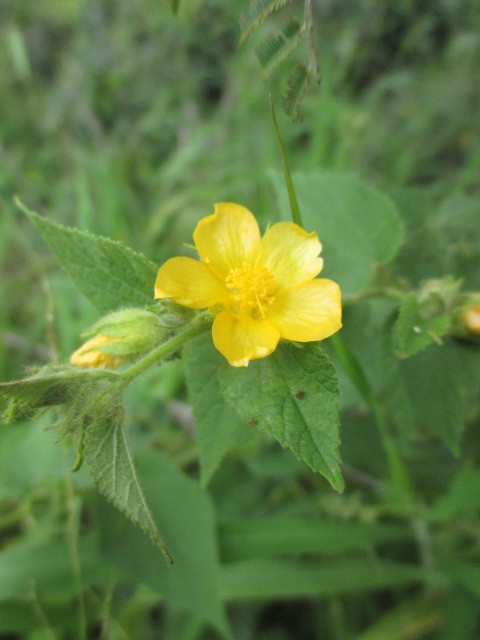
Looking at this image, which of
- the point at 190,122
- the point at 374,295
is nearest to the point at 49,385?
the point at 374,295

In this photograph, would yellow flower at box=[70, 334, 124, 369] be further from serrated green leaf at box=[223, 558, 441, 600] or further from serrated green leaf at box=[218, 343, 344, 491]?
serrated green leaf at box=[223, 558, 441, 600]

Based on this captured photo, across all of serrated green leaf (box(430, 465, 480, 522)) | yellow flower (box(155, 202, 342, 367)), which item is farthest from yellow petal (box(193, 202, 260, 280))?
serrated green leaf (box(430, 465, 480, 522))

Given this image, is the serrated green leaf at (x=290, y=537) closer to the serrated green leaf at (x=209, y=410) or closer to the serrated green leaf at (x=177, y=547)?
the serrated green leaf at (x=177, y=547)

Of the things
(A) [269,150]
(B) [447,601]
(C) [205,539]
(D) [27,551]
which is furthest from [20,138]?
(B) [447,601]

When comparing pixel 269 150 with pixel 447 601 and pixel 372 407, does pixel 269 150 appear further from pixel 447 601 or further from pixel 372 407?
pixel 447 601

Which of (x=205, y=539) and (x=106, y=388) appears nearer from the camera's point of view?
(x=106, y=388)

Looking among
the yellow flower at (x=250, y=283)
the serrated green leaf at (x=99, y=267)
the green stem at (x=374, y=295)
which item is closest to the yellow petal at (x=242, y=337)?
the yellow flower at (x=250, y=283)

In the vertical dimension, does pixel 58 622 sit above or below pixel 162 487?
below
